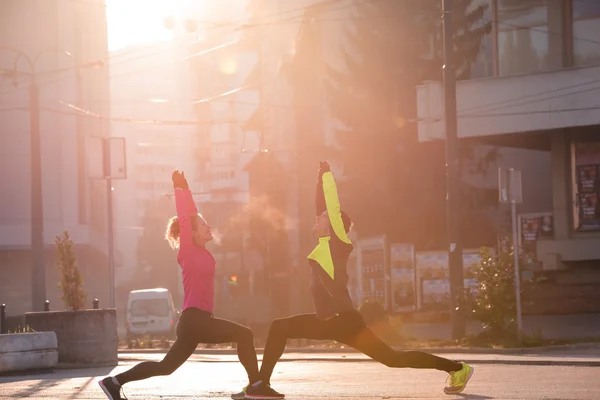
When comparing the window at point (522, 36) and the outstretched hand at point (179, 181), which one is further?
the window at point (522, 36)

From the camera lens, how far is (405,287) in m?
38.9

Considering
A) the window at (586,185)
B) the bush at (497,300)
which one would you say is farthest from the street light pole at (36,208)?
the window at (586,185)

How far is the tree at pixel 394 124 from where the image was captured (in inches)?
1845

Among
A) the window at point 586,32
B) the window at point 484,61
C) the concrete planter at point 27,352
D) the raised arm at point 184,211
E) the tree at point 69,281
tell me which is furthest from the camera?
the window at point 484,61

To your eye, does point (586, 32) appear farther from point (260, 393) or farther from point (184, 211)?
point (260, 393)

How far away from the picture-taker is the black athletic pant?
10.6 m

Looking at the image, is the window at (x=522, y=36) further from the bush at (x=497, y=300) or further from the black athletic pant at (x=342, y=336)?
the black athletic pant at (x=342, y=336)

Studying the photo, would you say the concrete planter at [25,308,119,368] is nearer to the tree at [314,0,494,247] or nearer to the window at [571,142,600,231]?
the window at [571,142,600,231]

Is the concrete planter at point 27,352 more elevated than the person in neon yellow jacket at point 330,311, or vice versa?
the person in neon yellow jacket at point 330,311

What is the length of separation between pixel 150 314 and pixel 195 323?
36.6 metres

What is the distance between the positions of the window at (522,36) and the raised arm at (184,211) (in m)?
26.1

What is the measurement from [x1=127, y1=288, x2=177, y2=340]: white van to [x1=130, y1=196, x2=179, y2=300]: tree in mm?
50377

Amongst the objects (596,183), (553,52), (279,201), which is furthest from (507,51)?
(279,201)

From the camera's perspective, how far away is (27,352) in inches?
747
